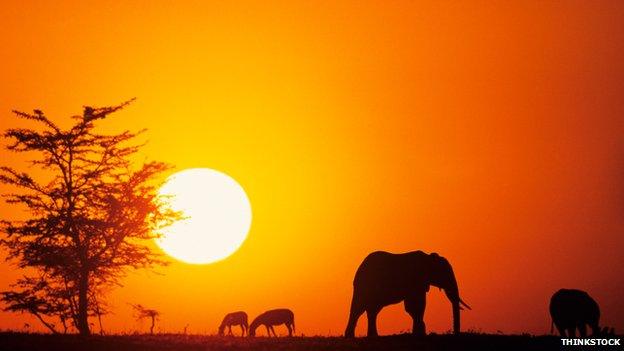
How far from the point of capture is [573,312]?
101 feet

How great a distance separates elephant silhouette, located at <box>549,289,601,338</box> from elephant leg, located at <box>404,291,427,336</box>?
20.8ft

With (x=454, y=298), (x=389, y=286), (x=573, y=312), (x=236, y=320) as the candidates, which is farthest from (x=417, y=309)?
(x=236, y=320)

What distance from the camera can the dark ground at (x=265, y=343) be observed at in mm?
23250

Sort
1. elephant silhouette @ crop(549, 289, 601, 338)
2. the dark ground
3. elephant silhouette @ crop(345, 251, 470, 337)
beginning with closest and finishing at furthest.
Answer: the dark ground
elephant silhouette @ crop(345, 251, 470, 337)
elephant silhouette @ crop(549, 289, 601, 338)

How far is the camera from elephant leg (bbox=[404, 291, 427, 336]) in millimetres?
28559

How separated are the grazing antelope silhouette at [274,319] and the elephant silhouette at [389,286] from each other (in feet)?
65.9

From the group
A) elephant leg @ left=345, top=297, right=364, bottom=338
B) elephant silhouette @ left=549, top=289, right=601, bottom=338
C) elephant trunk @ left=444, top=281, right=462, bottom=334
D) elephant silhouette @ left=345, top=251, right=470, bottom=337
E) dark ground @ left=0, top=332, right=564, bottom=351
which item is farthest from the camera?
elephant trunk @ left=444, top=281, right=462, bottom=334

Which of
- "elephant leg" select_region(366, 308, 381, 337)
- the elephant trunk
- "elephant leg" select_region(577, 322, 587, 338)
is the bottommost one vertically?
"elephant leg" select_region(577, 322, 587, 338)

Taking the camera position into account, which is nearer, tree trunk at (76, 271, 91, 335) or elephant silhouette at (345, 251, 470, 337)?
elephant silhouette at (345, 251, 470, 337)

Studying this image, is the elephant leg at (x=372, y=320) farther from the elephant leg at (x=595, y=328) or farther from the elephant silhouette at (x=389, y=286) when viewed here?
the elephant leg at (x=595, y=328)

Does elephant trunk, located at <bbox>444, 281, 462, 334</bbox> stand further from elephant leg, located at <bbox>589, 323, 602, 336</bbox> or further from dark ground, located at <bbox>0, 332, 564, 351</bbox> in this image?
elephant leg, located at <bbox>589, 323, 602, 336</bbox>

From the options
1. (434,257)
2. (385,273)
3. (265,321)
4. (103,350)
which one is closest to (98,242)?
(103,350)

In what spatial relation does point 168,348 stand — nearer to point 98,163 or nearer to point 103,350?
point 103,350

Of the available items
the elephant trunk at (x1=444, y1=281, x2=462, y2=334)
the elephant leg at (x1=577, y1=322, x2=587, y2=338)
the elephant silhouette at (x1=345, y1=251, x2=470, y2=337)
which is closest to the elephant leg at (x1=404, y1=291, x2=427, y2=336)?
the elephant silhouette at (x1=345, y1=251, x2=470, y2=337)
